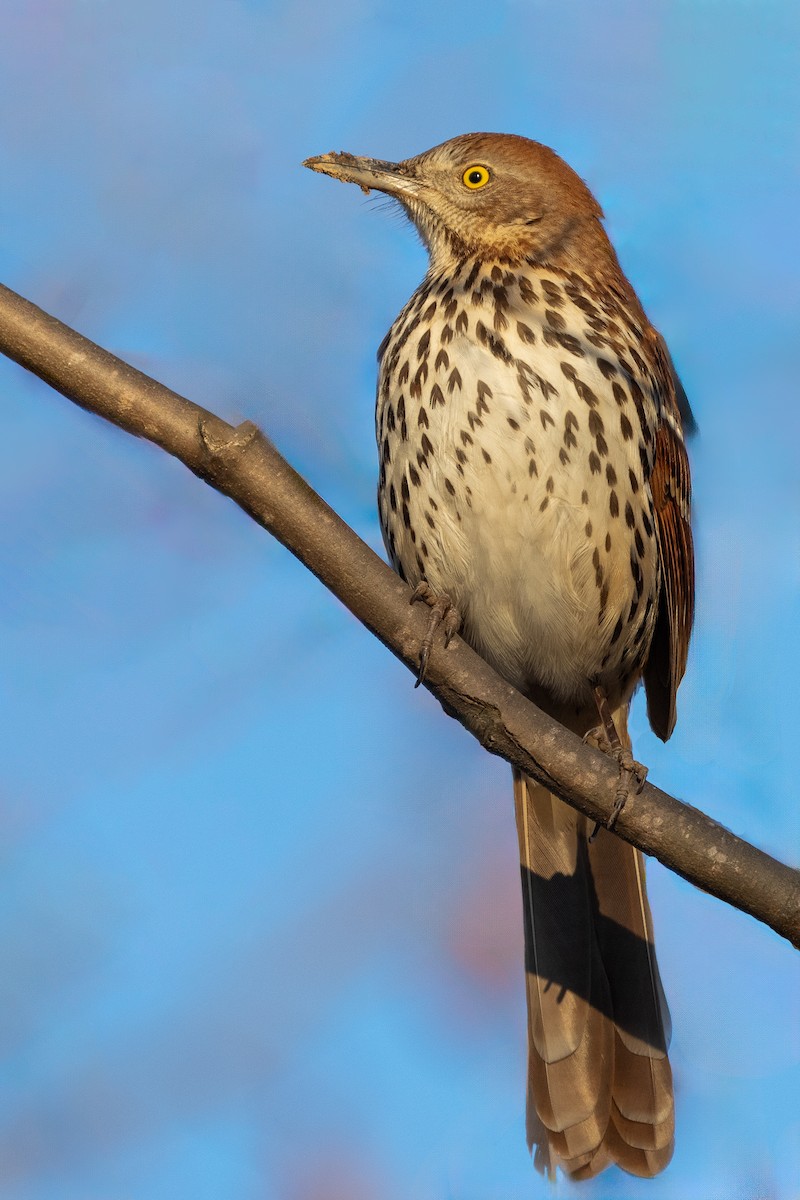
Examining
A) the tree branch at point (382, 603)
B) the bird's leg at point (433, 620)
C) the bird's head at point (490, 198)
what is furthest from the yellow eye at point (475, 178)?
the tree branch at point (382, 603)

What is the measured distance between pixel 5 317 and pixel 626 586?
2.24 meters

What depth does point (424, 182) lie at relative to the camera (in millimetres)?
4391

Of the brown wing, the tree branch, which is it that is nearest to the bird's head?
the brown wing

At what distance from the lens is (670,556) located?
4.25m

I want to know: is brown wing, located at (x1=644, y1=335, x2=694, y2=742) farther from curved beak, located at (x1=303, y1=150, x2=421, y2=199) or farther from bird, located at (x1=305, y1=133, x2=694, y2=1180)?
curved beak, located at (x1=303, y1=150, x2=421, y2=199)

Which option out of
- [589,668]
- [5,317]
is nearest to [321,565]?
[5,317]

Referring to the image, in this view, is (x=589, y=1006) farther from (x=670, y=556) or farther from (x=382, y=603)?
(x=382, y=603)

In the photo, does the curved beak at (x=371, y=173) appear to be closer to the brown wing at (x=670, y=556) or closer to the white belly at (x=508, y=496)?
the white belly at (x=508, y=496)

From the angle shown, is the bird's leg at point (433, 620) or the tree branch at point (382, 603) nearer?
the tree branch at point (382, 603)

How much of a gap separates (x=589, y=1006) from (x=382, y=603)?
5.66ft

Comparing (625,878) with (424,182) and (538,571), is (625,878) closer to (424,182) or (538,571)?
(538,571)

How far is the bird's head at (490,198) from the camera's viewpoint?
4.22 m

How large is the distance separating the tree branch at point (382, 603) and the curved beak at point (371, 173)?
1.85 metres

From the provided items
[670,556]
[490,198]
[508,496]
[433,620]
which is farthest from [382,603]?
[490,198]
